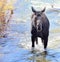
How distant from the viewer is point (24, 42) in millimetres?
2652

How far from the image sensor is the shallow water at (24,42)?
8.24ft

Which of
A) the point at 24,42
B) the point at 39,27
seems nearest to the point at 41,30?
the point at 39,27

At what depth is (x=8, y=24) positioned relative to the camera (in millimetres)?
2748

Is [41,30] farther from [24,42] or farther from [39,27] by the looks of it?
[24,42]

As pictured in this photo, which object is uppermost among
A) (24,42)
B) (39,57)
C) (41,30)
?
(41,30)

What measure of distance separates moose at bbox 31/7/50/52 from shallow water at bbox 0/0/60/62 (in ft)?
0.17

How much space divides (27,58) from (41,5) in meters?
0.61

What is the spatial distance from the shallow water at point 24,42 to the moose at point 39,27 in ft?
0.17

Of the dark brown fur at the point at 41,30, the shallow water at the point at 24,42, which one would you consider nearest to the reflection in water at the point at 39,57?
the shallow water at the point at 24,42

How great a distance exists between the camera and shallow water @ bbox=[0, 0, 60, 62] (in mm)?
2511

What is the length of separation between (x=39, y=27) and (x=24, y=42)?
25 centimetres

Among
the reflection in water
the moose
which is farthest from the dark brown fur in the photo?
the reflection in water

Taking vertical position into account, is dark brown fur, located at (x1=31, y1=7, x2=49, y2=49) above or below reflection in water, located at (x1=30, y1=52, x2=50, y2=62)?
above

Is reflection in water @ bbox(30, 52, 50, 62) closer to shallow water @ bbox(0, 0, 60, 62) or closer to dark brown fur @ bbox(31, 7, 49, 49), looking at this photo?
shallow water @ bbox(0, 0, 60, 62)
